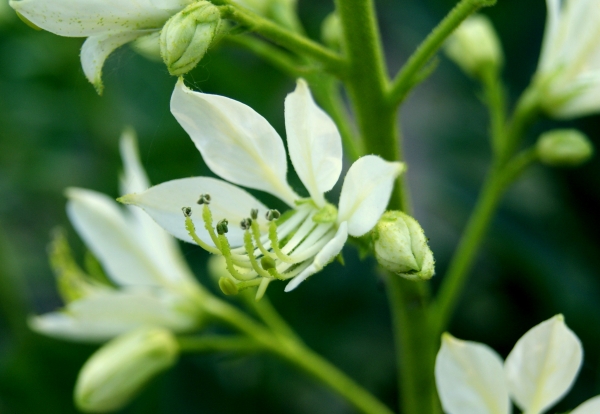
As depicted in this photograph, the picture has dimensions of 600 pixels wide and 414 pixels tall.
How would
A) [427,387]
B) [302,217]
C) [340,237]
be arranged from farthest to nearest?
[427,387] < [302,217] < [340,237]

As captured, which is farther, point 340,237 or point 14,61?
point 14,61

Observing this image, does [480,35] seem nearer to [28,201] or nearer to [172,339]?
[172,339]

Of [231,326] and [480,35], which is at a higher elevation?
[480,35]

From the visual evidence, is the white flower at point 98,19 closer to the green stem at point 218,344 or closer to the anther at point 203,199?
the anther at point 203,199

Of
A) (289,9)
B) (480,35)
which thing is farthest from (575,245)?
(289,9)

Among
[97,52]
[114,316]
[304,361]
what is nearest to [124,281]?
[114,316]

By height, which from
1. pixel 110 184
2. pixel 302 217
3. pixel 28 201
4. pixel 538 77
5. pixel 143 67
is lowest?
pixel 28 201

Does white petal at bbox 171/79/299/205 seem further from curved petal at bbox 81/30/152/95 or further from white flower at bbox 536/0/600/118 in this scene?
white flower at bbox 536/0/600/118
